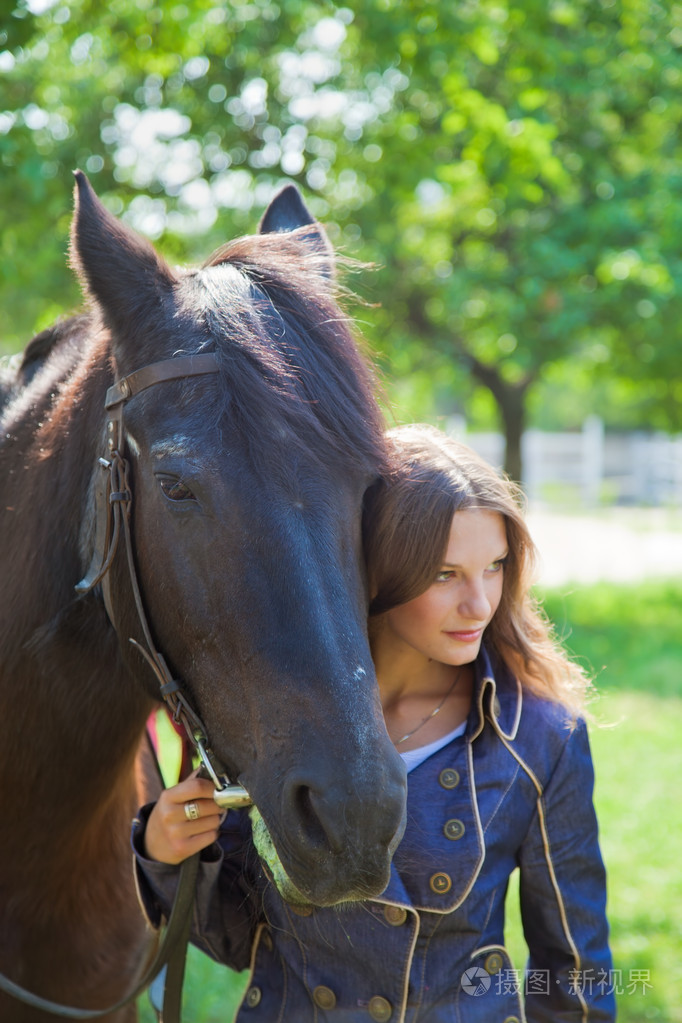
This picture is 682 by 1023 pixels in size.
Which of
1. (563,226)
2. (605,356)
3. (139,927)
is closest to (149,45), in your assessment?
(139,927)

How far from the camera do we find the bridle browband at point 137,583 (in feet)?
5.18

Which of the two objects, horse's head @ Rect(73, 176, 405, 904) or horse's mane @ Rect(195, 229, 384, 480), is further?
horse's mane @ Rect(195, 229, 384, 480)

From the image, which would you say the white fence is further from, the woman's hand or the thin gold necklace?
the woman's hand

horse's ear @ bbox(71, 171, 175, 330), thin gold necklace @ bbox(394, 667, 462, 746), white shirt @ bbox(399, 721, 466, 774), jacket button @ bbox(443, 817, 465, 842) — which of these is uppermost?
horse's ear @ bbox(71, 171, 175, 330)

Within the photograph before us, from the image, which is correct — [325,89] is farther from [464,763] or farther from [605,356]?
[464,763]

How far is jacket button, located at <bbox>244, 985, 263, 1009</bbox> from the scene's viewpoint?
1853 mm

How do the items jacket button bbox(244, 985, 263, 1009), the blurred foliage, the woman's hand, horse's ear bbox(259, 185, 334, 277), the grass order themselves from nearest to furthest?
the woman's hand, jacket button bbox(244, 985, 263, 1009), horse's ear bbox(259, 185, 334, 277), the grass, the blurred foliage

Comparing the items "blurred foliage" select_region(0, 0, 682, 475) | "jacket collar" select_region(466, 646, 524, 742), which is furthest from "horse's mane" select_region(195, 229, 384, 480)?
"blurred foliage" select_region(0, 0, 682, 475)

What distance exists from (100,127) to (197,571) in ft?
26.8

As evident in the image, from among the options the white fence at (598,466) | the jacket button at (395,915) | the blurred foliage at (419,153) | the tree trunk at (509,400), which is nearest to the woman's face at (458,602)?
the jacket button at (395,915)

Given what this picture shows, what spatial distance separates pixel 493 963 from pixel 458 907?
0.14 meters

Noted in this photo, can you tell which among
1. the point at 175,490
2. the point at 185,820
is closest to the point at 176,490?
the point at 175,490

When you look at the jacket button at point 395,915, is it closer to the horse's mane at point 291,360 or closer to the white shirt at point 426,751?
the white shirt at point 426,751

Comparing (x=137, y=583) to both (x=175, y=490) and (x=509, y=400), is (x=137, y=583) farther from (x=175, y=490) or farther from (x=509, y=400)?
(x=509, y=400)
